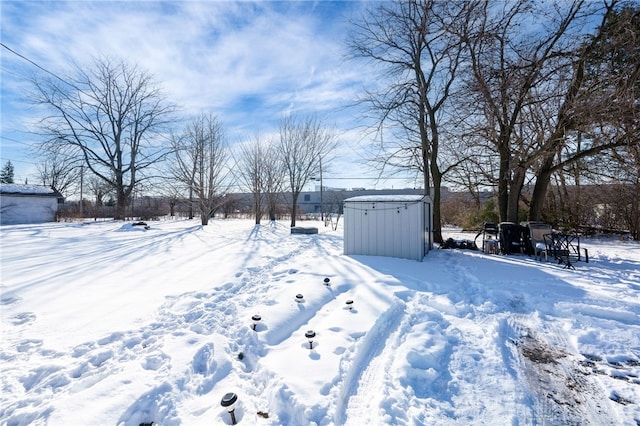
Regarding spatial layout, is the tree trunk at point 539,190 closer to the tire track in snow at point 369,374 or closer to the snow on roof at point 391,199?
the snow on roof at point 391,199

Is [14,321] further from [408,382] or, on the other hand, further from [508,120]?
[508,120]

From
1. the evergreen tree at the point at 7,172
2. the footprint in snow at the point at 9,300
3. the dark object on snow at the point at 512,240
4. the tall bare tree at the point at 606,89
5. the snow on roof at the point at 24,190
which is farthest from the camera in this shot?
the evergreen tree at the point at 7,172

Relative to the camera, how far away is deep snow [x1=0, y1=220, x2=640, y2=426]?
1817 mm

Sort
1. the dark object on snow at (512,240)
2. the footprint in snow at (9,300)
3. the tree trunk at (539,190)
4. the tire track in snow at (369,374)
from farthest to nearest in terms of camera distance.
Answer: the tree trunk at (539,190)
the dark object on snow at (512,240)
the footprint in snow at (9,300)
the tire track in snow at (369,374)

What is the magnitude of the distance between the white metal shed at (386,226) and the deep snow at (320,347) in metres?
1.23

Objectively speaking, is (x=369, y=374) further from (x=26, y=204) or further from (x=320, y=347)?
(x=26, y=204)

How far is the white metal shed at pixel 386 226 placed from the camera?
6.16 meters

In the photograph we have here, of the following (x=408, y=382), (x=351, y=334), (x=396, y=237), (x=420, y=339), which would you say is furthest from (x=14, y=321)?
(x=396, y=237)

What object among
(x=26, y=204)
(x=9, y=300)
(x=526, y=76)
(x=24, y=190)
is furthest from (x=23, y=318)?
(x=24, y=190)

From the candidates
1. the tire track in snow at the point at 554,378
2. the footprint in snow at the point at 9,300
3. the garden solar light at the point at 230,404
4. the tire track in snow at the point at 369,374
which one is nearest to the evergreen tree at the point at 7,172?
the footprint in snow at the point at 9,300

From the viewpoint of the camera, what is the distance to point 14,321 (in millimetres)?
2896

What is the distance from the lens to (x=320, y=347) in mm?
2568

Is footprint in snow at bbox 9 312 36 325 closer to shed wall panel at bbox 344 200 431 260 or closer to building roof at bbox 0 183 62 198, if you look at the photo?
shed wall panel at bbox 344 200 431 260

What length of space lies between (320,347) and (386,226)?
13.9 ft
